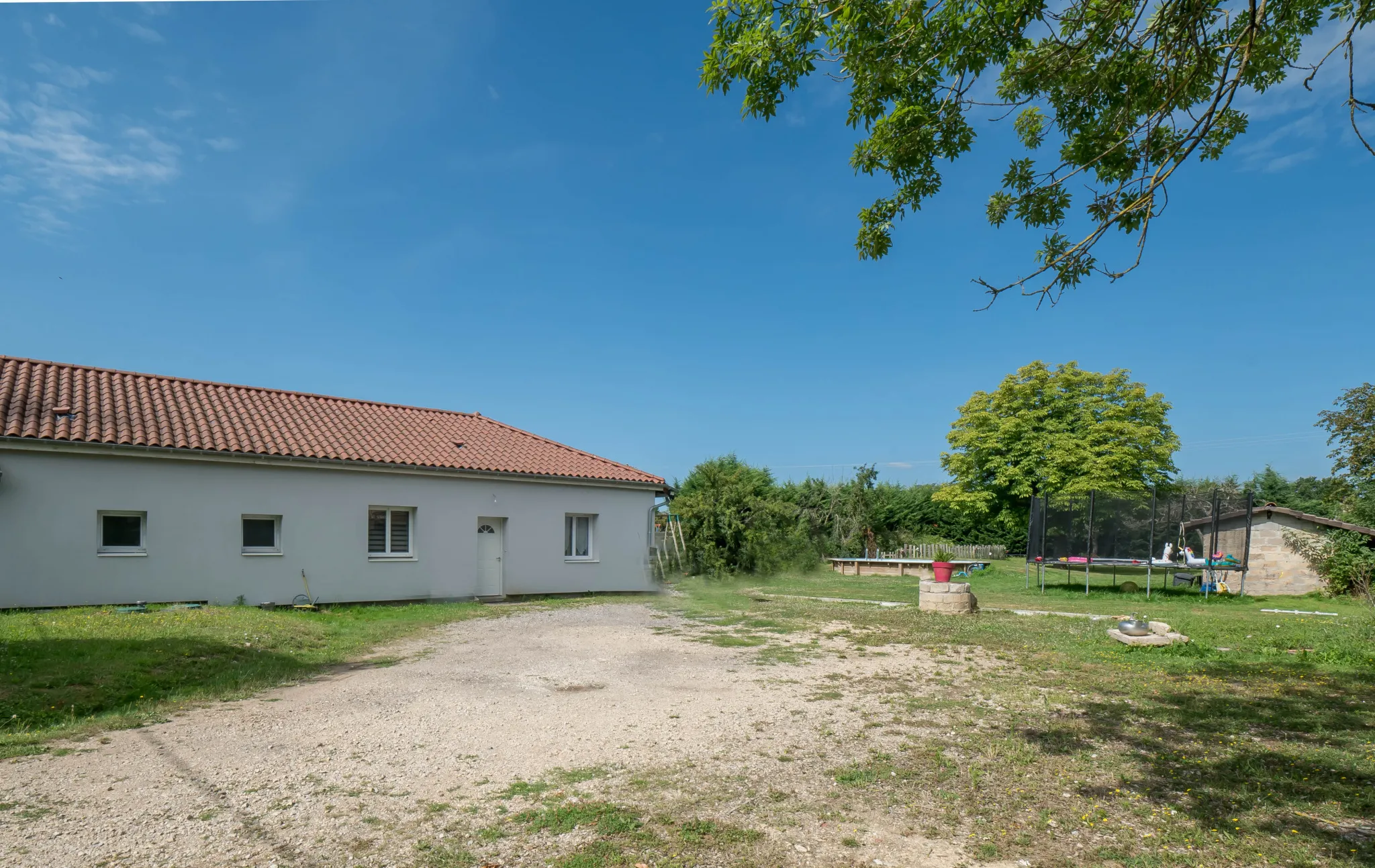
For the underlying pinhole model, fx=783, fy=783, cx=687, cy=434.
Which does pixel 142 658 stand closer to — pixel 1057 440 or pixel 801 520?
pixel 801 520

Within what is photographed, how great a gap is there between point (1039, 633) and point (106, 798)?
12815mm

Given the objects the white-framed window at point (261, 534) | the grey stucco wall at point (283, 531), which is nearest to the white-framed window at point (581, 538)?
the grey stucco wall at point (283, 531)

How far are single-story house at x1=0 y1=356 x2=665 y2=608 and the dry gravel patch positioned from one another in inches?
306

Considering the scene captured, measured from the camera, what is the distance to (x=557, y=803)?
5.18 meters

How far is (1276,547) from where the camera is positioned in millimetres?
24031

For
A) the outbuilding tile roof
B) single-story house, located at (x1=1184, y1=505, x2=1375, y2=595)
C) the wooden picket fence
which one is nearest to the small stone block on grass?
the outbuilding tile roof

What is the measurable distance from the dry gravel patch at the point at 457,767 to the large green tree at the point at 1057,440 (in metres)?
31.9

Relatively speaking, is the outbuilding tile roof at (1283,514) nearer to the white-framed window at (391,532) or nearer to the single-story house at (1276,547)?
the single-story house at (1276,547)

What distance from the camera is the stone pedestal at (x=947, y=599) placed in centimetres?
1656

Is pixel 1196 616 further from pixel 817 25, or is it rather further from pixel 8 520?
pixel 8 520

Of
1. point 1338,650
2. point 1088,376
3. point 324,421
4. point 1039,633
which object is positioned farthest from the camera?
point 1088,376

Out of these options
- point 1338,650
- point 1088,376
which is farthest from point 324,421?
point 1088,376

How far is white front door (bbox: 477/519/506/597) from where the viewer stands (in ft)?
62.8

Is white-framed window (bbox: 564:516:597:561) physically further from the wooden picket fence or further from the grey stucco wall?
the wooden picket fence
